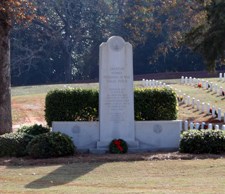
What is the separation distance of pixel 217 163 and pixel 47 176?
13.5ft

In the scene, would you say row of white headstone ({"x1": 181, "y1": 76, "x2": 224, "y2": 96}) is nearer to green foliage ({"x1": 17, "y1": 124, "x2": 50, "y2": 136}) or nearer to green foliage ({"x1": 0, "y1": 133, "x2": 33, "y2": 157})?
green foliage ({"x1": 17, "y1": 124, "x2": 50, "y2": 136})

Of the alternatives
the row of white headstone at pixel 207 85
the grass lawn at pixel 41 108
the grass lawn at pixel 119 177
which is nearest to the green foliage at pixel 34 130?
the grass lawn at pixel 119 177

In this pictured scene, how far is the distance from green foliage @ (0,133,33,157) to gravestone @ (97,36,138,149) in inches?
89.1

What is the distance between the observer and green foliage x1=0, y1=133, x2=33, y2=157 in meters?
18.7

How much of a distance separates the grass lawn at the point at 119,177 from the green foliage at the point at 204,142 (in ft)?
→ 4.55

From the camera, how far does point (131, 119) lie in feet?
63.4

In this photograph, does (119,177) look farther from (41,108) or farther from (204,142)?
(41,108)

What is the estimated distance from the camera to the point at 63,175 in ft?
48.7

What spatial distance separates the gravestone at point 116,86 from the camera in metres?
19.1

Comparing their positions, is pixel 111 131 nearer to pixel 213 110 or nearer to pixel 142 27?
pixel 213 110

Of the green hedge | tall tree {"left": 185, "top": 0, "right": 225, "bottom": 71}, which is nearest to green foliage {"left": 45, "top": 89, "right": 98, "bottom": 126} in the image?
the green hedge

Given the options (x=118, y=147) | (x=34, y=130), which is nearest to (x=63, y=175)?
(x=118, y=147)

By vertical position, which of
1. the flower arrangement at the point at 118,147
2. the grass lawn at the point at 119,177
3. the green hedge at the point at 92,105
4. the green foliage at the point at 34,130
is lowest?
the grass lawn at the point at 119,177

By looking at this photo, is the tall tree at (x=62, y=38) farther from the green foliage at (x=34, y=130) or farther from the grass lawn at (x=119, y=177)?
the grass lawn at (x=119, y=177)
